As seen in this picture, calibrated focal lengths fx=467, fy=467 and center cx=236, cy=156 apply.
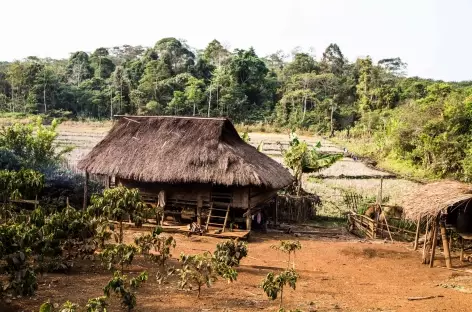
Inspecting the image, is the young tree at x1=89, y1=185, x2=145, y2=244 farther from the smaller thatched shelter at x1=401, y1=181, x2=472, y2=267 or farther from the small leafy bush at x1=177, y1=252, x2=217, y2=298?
the smaller thatched shelter at x1=401, y1=181, x2=472, y2=267

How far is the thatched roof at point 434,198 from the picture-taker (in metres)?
11.7

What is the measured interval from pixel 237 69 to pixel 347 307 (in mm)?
44607

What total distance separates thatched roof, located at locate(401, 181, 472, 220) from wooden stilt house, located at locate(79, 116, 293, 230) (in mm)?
4574

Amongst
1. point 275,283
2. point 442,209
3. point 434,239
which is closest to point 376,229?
point 434,239

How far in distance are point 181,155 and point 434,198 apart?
816cm

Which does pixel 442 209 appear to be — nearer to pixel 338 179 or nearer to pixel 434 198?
pixel 434 198

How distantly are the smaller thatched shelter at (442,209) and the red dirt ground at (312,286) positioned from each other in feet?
3.03

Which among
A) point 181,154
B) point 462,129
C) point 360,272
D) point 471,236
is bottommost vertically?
point 360,272

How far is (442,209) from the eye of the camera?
1171 cm

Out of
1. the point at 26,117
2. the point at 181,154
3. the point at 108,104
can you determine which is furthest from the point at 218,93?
the point at 181,154

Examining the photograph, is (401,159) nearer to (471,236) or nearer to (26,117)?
(471,236)

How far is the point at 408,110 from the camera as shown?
107 ft

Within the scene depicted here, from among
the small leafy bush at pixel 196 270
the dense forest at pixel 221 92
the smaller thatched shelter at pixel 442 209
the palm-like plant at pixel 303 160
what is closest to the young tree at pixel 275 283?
the small leafy bush at pixel 196 270

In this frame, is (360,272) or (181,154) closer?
(360,272)
